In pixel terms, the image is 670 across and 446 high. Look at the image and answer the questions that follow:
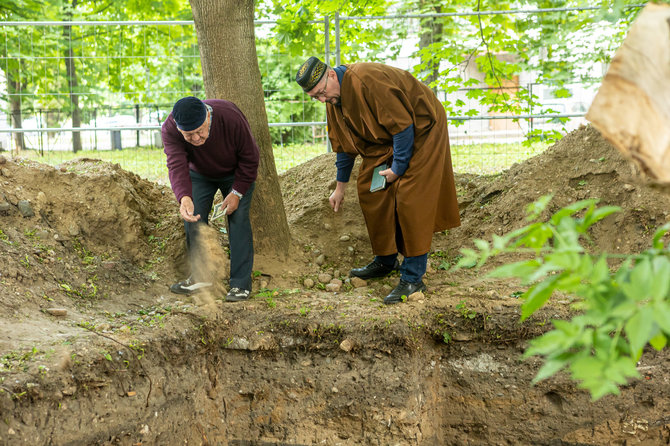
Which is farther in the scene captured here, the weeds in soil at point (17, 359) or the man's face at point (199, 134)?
the man's face at point (199, 134)

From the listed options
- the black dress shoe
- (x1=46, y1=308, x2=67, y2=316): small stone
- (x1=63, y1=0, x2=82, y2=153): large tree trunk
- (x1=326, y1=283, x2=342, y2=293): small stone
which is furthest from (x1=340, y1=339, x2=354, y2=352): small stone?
(x1=63, y1=0, x2=82, y2=153): large tree trunk

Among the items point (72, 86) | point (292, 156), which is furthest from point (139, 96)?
point (292, 156)

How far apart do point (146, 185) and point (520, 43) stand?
15.5 feet

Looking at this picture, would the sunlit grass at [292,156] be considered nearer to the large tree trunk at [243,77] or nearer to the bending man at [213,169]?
the large tree trunk at [243,77]

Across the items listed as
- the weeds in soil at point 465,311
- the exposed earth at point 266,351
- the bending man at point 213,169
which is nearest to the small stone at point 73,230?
the exposed earth at point 266,351

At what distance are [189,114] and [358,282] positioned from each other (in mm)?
1879

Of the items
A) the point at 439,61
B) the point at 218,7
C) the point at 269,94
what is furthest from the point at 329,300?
the point at 439,61

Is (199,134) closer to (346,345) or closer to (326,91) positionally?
(326,91)

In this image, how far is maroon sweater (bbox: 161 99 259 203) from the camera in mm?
4059

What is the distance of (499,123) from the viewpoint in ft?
25.0

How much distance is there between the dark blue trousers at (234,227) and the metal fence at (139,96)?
9.65ft

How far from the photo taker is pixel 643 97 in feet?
5.62

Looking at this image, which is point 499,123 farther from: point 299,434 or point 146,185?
point 299,434

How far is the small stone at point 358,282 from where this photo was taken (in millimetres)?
4703
